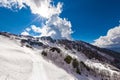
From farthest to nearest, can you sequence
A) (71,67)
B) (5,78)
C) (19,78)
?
(71,67) → (19,78) → (5,78)

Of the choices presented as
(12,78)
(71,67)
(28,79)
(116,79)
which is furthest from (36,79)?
(116,79)

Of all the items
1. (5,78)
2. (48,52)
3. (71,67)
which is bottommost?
(5,78)

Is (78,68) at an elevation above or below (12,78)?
above

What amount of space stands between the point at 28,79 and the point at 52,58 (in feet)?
136

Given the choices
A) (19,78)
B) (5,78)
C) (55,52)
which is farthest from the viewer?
(55,52)

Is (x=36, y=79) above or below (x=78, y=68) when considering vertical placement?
below

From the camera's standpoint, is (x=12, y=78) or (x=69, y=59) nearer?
(x=12, y=78)

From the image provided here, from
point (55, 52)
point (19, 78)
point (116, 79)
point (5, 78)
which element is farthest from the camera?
point (116, 79)

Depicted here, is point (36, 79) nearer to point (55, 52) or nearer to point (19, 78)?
point (19, 78)

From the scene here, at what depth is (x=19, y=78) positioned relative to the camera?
77.0ft

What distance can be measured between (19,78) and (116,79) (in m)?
101

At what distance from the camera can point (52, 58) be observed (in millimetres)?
65375

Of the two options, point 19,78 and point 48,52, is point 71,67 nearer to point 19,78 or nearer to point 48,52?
point 48,52

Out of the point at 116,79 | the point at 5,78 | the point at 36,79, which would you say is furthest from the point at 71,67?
the point at 116,79
